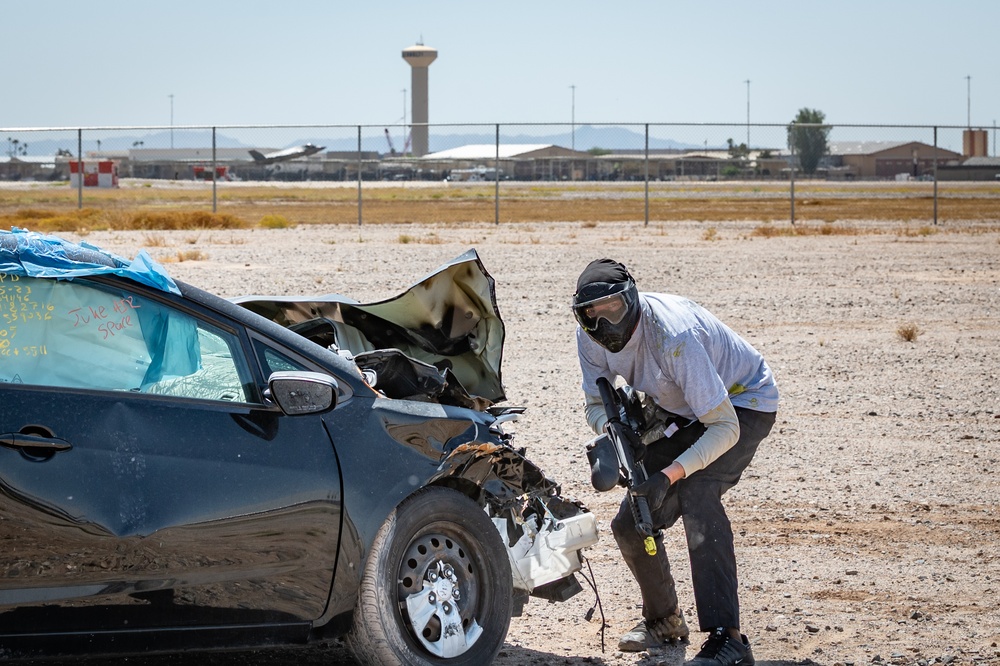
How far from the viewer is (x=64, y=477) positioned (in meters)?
3.86

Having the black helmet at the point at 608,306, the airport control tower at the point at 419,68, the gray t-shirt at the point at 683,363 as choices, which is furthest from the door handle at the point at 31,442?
the airport control tower at the point at 419,68

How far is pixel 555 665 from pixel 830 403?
5414 millimetres

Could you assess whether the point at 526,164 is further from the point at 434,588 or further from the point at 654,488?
the point at 434,588

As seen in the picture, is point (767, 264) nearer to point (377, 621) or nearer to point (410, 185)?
point (377, 621)

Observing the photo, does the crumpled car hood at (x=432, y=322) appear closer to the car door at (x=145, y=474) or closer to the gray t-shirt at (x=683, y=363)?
the gray t-shirt at (x=683, y=363)

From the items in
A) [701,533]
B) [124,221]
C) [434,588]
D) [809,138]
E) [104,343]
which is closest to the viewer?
[104,343]

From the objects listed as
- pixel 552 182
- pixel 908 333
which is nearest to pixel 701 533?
pixel 908 333

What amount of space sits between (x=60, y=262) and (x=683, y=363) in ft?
7.51

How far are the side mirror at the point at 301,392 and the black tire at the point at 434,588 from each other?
0.47m

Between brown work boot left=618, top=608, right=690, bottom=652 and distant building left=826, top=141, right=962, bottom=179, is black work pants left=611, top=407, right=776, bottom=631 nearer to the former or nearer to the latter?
brown work boot left=618, top=608, right=690, bottom=652

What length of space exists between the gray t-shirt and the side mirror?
4.05 feet

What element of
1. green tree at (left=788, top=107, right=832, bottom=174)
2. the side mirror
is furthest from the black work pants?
green tree at (left=788, top=107, right=832, bottom=174)

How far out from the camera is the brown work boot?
511 centimetres

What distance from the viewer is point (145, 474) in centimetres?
398
